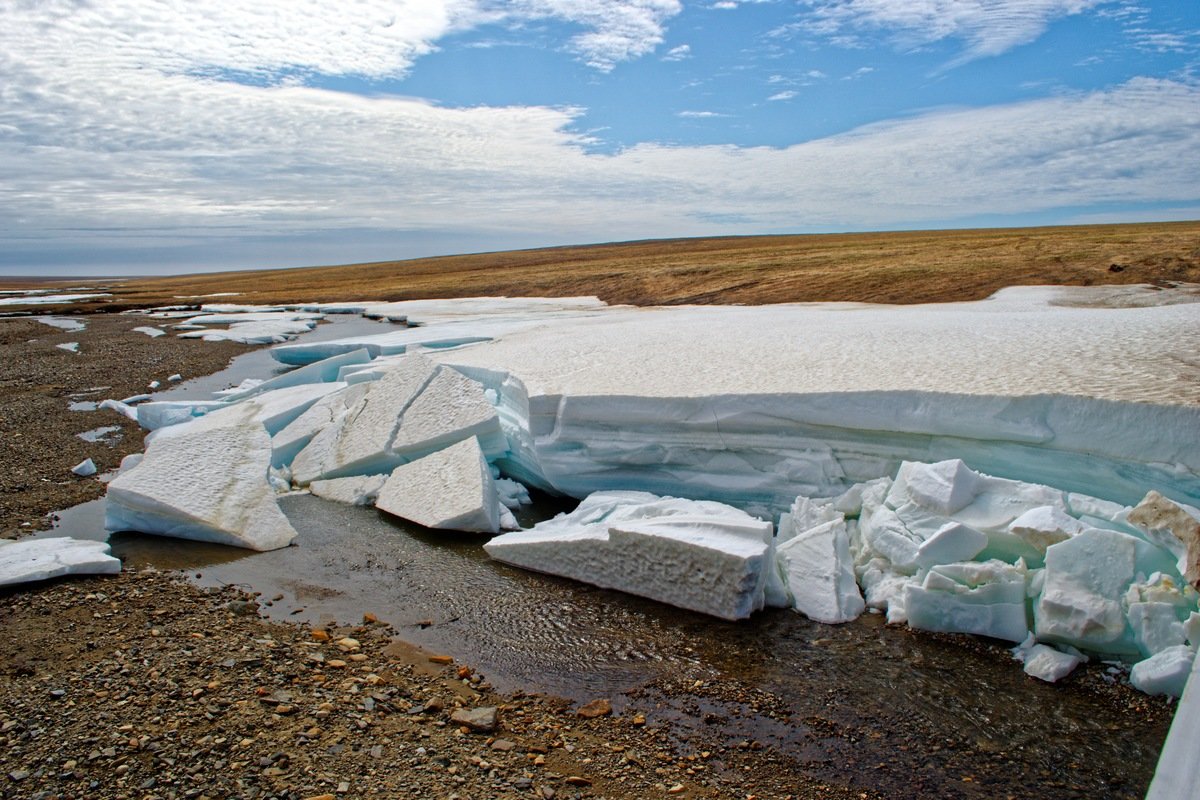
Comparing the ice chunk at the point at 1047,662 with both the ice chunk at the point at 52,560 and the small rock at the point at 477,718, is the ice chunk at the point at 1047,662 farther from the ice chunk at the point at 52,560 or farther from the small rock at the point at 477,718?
the ice chunk at the point at 52,560

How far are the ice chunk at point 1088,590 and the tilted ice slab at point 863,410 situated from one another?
64 cm

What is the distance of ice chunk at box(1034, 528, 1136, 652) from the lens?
10.8ft

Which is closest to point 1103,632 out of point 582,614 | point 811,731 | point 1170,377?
point 811,731

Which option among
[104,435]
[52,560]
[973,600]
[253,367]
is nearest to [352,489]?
[52,560]

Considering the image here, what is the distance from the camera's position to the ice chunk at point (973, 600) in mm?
3568

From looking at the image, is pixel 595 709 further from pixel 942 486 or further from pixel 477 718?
pixel 942 486

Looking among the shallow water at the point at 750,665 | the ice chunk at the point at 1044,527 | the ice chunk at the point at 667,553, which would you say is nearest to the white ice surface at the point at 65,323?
the shallow water at the point at 750,665

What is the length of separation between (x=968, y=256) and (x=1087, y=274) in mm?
4544

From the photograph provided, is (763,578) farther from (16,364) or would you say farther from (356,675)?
(16,364)

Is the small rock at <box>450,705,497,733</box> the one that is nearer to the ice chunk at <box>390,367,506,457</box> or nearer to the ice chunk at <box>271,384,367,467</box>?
the ice chunk at <box>390,367,506,457</box>

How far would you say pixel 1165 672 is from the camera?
10.0 ft

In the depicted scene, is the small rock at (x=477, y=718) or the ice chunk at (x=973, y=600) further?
the ice chunk at (x=973, y=600)

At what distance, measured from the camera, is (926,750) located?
113 inches

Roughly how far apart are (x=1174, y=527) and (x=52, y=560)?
5852 mm
